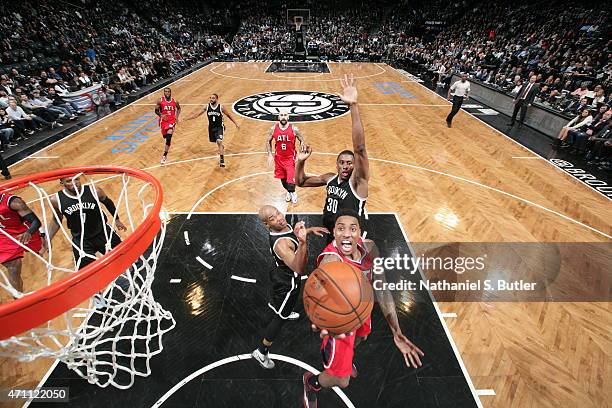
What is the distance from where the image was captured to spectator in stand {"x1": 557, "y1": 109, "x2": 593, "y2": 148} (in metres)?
8.92

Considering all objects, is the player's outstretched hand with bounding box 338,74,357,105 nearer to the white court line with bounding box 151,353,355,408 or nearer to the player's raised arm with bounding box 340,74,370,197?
the player's raised arm with bounding box 340,74,370,197

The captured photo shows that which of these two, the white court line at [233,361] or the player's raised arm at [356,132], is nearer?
the white court line at [233,361]

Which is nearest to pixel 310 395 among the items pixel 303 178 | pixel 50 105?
pixel 303 178

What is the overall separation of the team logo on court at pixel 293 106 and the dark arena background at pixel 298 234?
0.51 feet

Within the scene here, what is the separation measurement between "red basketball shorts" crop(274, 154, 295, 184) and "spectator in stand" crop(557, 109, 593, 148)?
7.99m

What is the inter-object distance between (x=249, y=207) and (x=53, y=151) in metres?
6.37

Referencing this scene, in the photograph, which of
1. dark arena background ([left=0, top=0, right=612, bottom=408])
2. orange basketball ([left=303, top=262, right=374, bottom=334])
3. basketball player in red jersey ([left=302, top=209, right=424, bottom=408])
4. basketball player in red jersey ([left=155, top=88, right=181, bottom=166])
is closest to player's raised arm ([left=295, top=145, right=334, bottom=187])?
dark arena background ([left=0, top=0, right=612, bottom=408])

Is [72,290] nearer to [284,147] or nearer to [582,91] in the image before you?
[284,147]

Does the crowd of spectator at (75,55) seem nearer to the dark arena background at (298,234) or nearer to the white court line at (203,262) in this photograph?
the dark arena background at (298,234)

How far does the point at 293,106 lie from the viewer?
13.5 m

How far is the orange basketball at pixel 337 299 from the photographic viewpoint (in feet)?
7.68

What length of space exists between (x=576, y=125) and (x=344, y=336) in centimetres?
1010

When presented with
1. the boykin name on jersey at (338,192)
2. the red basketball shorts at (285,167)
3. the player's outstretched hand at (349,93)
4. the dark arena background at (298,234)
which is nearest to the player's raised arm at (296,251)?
the dark arena background at (298,234)

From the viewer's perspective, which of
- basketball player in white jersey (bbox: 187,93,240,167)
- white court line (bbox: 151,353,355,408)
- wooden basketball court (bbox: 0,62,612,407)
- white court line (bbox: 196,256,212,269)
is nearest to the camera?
white court line (bbox: 151,353,355,408)
